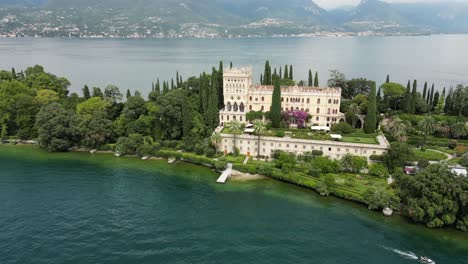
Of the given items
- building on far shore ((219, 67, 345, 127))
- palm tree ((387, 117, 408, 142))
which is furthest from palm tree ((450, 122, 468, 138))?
building on far shore ((219, 67, 345, 127))

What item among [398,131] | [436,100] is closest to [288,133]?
[398,131]

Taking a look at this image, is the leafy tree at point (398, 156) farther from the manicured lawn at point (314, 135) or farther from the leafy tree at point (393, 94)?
the leafy tree at point (393, 94)

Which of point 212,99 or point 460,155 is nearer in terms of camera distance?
point 460,155

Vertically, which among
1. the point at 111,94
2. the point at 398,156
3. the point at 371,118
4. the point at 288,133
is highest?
the point at 111,94

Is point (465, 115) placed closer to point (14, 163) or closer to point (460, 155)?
point (460, 155)

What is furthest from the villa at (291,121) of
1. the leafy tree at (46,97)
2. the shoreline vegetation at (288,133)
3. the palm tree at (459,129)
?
the leafy tree at (46,97)

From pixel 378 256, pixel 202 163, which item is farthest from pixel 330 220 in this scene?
pixel 202 163

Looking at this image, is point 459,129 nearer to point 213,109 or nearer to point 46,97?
point 213,109
